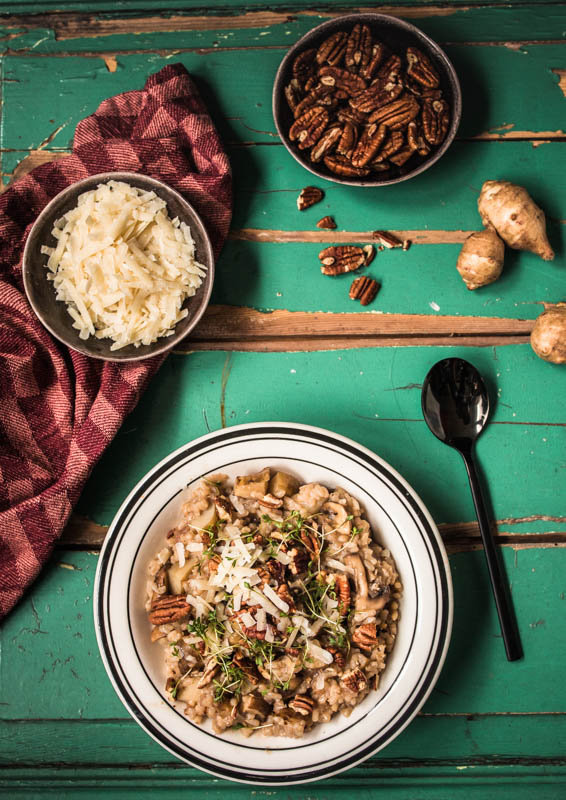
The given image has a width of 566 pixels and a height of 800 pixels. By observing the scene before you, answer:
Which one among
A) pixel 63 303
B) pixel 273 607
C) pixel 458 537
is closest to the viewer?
pixel 273 607

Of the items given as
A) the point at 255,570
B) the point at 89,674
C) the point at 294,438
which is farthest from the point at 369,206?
the point at 89,674

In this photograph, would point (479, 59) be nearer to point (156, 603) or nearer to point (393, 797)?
point (156, 603)

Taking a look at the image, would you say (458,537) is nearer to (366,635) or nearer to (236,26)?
(366,635)

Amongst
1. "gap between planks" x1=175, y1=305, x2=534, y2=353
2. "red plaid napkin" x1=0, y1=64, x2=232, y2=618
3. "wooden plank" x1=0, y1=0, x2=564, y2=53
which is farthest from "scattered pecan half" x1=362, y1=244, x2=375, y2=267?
"wooden plank" x1=0, y1=0, x2=564, y2=53

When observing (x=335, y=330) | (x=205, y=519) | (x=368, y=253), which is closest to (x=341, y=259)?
(x=368, y=253)

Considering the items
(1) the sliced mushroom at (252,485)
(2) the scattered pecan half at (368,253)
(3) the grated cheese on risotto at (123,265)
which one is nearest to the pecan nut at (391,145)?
(2) the scattered pecan half at (368,253)

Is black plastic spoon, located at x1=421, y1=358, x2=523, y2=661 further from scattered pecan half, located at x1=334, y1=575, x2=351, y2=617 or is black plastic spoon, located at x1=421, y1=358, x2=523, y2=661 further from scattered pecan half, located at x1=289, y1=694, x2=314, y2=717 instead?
scattered pecan half, located at x1=289, y1=694, x2=314, y2=717
